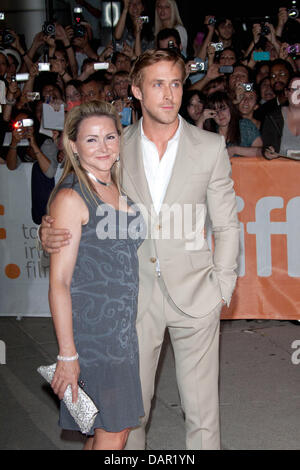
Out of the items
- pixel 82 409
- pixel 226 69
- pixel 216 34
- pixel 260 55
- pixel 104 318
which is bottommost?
pixel 82 409

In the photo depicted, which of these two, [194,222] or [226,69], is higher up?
[226,69]

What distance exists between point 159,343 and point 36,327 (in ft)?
12.0

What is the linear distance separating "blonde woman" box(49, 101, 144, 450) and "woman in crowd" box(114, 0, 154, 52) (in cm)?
636

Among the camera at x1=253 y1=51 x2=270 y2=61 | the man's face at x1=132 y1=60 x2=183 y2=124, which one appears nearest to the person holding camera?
the camera at x1=253 y1=51 x2=270 y2=61

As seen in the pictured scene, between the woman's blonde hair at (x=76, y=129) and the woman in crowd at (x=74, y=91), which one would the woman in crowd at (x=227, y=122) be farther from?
the woman's blonde hair at (x=76, y=129)

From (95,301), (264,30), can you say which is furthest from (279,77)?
(95,301)

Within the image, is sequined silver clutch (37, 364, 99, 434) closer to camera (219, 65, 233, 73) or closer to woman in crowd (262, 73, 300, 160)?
woman in crowd (262, 73, 300, 160)

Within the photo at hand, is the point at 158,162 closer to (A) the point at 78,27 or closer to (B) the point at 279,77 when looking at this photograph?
(B) the point at 279,77

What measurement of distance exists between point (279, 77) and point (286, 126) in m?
1.40

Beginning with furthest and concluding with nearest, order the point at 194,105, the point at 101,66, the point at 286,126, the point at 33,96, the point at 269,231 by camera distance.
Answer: the point at 101,66 < the point at 33,96 < the point at 194,105 < the point at 286,126 < the point at 269,231

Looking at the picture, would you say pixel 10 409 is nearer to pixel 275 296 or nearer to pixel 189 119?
pixel 275 296

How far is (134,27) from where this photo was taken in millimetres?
8906

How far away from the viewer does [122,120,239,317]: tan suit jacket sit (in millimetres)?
3324
